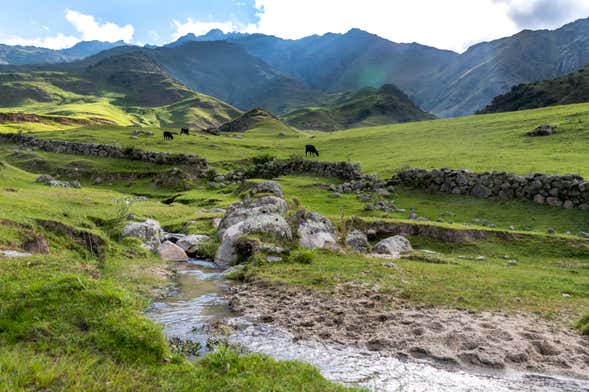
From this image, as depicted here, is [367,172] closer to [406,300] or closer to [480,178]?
[480,178]

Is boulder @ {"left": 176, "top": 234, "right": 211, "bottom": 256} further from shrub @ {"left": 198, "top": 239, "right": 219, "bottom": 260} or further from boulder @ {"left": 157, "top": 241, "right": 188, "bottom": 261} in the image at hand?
boulder @ {"left": 157, "top": 241, "right": 188, "bottom": 261}

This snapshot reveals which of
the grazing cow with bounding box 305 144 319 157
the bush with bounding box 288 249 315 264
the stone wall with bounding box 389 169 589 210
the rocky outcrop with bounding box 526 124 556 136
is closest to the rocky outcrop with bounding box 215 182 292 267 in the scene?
the bush with bounding box 288 249 315 264

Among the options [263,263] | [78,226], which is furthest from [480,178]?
[78,226]

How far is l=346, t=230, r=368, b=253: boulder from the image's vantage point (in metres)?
28.4

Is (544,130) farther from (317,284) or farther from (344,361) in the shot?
→ (344,361)

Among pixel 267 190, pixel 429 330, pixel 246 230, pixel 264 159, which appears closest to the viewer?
pixel 429 330

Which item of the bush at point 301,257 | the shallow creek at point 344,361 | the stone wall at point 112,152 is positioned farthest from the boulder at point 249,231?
the stone wall at point 112,152

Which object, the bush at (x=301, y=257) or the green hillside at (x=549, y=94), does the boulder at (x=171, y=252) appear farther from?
the green hillside at (x=549, y=94)

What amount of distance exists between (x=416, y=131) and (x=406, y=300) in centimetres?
6954

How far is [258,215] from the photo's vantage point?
1130 inches

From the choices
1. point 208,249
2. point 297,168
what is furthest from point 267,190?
point 297,168

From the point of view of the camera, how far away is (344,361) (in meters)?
12.6

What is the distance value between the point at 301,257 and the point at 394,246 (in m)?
7.21

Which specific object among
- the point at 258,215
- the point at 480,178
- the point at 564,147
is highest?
the point at 564,147
